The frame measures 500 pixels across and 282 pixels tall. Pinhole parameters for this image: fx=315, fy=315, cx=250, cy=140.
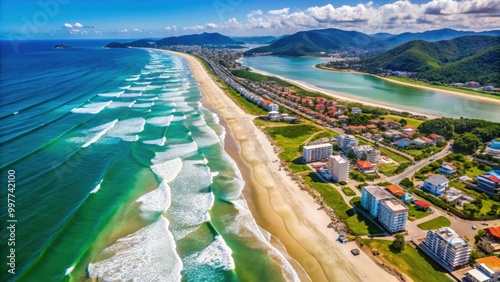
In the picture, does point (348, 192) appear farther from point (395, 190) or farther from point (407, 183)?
point (407, 183)

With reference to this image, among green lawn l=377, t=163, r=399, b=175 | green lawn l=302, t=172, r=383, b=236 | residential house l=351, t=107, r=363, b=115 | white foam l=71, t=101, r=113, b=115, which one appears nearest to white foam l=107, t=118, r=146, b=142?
white foam l=71, t=101, r=113, b=115

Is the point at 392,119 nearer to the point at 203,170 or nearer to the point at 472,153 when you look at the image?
the point at 472,153

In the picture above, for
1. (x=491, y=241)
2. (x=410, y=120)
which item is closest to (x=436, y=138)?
(x=410, y=120)

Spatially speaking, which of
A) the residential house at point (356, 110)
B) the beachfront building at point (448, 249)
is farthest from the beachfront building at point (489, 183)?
the residential house at point (356, 110)

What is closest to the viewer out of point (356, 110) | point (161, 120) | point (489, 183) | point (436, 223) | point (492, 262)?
point (492, 262)

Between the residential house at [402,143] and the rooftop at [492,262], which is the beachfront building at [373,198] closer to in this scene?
the rooftop at [492,262]

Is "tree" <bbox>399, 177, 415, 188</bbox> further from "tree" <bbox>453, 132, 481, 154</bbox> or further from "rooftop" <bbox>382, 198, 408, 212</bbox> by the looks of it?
"tree" <bbox>453, 132, 481, 154</bbox>

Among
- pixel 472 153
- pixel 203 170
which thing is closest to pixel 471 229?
pixel 472 153
